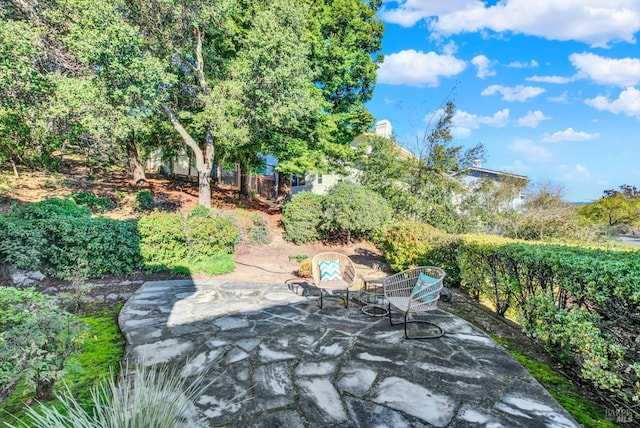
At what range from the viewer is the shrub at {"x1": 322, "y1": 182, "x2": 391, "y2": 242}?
9.78 metres

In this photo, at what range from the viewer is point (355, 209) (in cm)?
985

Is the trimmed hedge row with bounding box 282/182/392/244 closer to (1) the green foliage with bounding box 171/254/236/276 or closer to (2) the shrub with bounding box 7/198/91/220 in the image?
(1) the green foliage with bounding box 171/254/236/276

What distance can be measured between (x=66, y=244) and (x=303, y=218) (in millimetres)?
6375

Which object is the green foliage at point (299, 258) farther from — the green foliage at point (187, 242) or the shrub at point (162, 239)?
the shrub at point (162, 239)

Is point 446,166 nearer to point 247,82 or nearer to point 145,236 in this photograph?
point 247,82

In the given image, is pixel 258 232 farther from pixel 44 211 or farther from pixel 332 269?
pixel 44 211

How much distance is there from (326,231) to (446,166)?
15.5ft

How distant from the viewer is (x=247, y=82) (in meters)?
8.91

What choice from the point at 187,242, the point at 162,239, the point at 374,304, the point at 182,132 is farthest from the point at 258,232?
the point at 374,304

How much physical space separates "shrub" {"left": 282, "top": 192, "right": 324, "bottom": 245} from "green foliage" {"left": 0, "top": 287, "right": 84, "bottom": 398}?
7804mm

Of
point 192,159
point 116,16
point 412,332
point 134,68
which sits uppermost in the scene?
point 116,16

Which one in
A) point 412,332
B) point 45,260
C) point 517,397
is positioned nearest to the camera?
point 517,397

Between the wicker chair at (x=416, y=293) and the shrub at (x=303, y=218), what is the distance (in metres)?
5.50

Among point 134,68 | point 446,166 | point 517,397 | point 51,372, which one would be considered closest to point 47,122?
point 134,68
